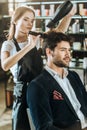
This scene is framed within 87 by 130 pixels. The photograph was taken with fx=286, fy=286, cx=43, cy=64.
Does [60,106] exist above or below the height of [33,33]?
below

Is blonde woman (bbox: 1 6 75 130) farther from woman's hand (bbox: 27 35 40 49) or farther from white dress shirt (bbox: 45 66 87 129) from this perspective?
white dress shirt (bbox: 45 66 87 129)

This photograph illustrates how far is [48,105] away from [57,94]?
0.30 ft

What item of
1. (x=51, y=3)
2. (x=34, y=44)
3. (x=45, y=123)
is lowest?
(x=45, y=123)

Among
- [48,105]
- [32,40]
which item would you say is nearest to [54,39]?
[32,40]

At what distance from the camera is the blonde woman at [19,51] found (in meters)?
1.71

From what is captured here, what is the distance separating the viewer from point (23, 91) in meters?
1.74

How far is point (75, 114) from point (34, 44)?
0.49 meters

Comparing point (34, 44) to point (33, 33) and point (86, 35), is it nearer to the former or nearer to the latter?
point (33, 33)

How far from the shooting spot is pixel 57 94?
1491 mm

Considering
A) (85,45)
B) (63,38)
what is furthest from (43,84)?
(85,45)

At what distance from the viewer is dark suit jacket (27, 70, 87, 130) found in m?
1.41

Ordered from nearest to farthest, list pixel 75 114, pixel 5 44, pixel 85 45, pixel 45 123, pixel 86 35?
1. pixel 45 123
2. pixel 75 114
3. pixel 5 44
4. pixel 85 45
5. pixel 86 35

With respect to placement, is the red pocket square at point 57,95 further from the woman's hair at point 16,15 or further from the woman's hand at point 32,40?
the woman's hair at point 16,15

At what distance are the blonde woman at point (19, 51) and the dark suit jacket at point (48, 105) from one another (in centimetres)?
25
